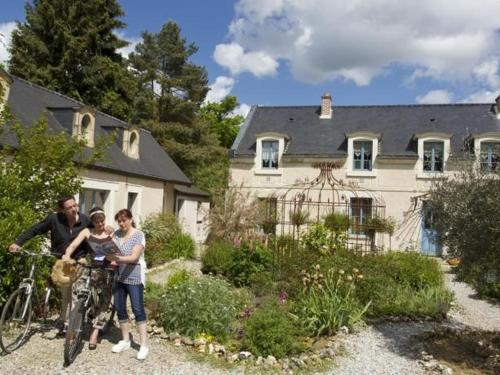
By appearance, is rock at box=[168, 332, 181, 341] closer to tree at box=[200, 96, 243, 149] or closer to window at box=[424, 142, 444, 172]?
window at box=[424, 142, 444, 172]

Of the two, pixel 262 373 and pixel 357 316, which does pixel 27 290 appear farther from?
pixel 357 316

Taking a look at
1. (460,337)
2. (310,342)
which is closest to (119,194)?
(310,342)

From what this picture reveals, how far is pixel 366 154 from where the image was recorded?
20.6 meters

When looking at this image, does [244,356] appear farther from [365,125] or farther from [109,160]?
[365,125]

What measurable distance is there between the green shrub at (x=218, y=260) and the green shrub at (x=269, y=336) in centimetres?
534

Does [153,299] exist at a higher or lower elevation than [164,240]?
lower

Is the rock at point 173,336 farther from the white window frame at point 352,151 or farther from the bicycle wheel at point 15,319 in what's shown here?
the white window frame at point 352,151

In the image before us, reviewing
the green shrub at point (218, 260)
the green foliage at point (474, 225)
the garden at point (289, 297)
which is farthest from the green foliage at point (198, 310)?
the green shrub at point (218, 260)

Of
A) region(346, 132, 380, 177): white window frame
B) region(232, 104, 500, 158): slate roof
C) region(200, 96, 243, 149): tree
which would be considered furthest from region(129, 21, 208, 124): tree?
region(346, 132, 380, 177): white window frame

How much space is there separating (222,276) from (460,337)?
586 centimetres

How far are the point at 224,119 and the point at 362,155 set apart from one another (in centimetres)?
2157

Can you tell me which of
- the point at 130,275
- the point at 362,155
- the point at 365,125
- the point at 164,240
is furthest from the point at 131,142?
the point at 130,275

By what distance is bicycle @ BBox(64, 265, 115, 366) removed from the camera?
489 cm

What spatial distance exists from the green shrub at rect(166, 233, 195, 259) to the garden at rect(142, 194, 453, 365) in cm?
272
